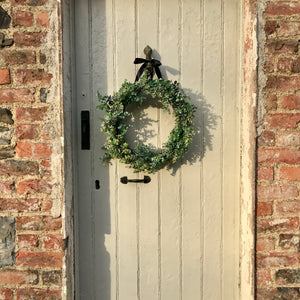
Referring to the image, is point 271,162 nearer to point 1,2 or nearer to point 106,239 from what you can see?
point 106,239

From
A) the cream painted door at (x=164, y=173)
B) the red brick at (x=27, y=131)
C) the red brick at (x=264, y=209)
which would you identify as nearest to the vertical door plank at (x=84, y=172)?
Result: the cream painted door at (x=164, y=173)

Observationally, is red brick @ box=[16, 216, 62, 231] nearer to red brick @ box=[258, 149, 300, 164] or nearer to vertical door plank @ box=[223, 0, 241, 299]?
vertical door plank @ box=[223, 0, 241, 299]

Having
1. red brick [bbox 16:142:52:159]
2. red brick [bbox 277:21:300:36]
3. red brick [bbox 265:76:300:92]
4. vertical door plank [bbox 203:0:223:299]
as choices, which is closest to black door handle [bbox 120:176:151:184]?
vertical door plank [bbox 203:0:223:299]

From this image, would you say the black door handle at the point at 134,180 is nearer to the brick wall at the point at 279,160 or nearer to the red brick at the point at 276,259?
the brick wall at the point at 279,160

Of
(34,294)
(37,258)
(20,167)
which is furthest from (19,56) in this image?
(34,294)

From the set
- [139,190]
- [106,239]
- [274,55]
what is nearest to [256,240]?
[139,190]

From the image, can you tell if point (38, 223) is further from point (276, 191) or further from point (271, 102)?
point (271, 102)

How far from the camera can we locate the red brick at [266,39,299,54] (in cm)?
204

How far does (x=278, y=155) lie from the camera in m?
2.09

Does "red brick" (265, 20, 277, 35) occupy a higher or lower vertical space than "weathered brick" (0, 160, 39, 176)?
higher

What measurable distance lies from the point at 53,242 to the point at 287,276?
1.41 metres

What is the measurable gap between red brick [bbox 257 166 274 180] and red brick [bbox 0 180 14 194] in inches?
57.2

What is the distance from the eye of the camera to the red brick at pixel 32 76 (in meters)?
2.03

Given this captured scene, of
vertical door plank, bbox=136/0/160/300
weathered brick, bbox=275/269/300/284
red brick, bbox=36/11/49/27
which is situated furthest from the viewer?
vertical door plank, bbox=136/0/160/300
